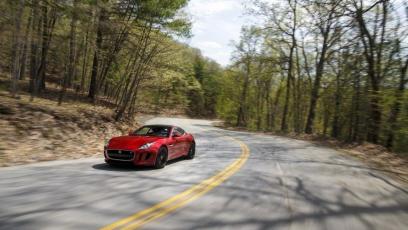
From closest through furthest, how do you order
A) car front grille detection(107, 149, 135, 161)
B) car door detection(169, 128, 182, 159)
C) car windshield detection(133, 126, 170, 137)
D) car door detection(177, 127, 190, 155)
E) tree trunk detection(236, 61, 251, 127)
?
1. car front grille detection(107, 149, 135, 161)
2. car door detection(169, 128, 182, 159)
3. car windshield detection(133, 126, 170, 137)
4. car door detection(177, 127, 190, 155)
5. tree trunk detection(236, 61, 251, 127)

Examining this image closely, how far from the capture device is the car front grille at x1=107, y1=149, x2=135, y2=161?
11133mm

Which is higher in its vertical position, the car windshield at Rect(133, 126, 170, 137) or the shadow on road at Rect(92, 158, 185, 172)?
the car windshield at Rect(133, 126, 170, 137)

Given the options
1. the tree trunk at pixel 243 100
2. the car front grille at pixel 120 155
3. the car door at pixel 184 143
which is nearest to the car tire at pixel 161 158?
the car front grille at pixel 120 155

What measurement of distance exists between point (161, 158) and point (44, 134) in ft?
18.8

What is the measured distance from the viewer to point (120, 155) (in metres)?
11.2

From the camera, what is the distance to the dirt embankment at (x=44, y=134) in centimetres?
1259

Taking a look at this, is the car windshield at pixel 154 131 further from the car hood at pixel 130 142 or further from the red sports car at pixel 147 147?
the car hood at pixel 130 142

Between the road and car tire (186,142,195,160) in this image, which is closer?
the road

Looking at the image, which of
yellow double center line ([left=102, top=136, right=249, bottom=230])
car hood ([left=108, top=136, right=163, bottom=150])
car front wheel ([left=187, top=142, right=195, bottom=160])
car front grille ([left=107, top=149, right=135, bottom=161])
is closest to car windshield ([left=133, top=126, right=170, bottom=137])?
car hood ([left=108, top=136, right=163, bottom=150])

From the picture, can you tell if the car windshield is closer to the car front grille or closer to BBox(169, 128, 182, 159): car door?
BBox(169, 128, 182, 159): car door

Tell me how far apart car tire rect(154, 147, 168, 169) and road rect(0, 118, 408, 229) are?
0.78 ft

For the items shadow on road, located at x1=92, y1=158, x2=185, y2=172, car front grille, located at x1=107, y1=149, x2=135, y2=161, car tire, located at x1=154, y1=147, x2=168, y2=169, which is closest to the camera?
shadow on road, located at x1=92, y1=158, x2=185, y2=172

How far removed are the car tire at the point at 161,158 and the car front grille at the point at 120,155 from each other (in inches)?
30.2

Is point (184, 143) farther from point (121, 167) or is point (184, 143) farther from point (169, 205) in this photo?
point (169, 205)
